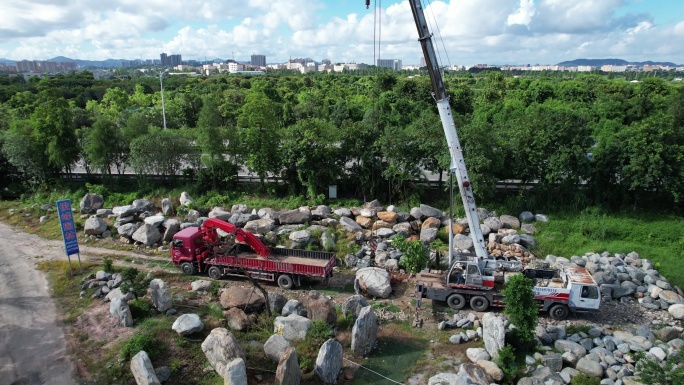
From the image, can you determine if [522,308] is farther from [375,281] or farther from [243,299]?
[243,299]

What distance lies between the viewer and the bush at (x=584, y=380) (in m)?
12.2

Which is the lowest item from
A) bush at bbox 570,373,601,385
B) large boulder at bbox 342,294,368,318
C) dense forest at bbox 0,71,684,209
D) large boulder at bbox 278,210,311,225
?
bush at bbox 570,373,601,385

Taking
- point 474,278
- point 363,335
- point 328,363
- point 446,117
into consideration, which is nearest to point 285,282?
point 363,335

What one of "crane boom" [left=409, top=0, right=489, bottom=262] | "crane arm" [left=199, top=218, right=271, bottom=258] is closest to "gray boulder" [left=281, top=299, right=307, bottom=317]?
"crane arm" [left=199, top=218, right=271, bottom=258]

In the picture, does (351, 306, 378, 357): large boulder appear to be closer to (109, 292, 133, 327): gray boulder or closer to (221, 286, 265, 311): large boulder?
(221, 286, 265, 311): large boulder

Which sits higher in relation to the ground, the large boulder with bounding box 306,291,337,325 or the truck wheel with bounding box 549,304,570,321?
the large boulder with bounding box 306,291,337,325

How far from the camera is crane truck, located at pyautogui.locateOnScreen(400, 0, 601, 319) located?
1523 cm

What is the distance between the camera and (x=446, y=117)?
1570 cm

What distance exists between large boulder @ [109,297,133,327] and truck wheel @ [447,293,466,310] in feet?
36.8

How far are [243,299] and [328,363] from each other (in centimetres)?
487

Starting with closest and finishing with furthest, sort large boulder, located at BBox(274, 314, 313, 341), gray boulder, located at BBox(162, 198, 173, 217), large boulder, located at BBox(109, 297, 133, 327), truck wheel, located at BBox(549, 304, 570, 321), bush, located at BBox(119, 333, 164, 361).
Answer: bush, located at BBox(119, 333, 164, 361) < large boulder, located at BBox(274, 314, 313, 341) < large boulder, located at BBox(109, 297, 133, 327) < truck wheel, located at BBox(549, 304, 570, 321) < gray boulder, located at BBox(162, 198, 173, 217)

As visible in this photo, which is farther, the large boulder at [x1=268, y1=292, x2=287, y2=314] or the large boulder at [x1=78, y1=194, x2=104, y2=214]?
the large boulder at [x1=78, y1=194, x2=104, y2=214]

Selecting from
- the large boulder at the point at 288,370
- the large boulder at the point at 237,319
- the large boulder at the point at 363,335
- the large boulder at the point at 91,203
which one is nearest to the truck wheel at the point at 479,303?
the large boulder at the point at 363,335

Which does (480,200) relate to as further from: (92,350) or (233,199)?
(92,350)
